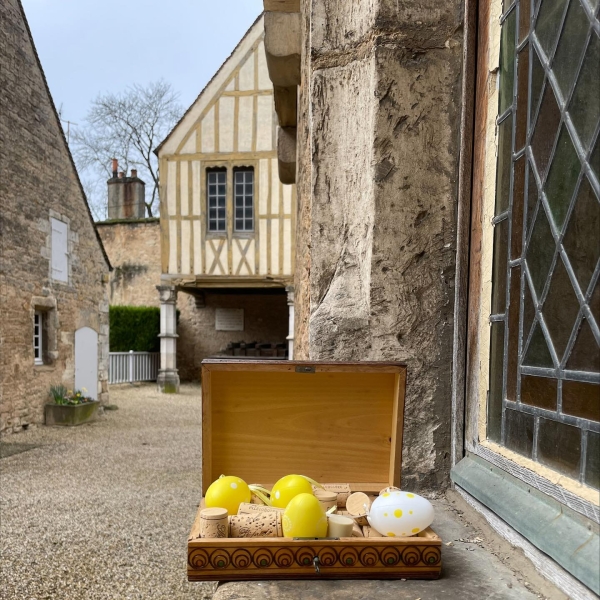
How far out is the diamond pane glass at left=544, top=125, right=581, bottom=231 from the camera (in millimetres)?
1086

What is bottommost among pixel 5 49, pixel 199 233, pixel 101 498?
pixel 101 498

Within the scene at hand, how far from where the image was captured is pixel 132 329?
1467cm

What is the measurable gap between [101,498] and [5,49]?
239 inches

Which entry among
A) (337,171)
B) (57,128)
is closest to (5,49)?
(57,128)

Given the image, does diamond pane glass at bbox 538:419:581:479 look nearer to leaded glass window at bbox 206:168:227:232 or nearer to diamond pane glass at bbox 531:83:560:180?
diamond pane glass at bbox 531:83:560:180

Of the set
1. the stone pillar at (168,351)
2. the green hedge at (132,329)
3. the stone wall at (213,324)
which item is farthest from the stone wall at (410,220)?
the green hedge at (132,329)

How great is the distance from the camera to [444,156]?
68.0 inches

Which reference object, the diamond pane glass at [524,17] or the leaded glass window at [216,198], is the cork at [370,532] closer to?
the diamond pane glass at [524,17]

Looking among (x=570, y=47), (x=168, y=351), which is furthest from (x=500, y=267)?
(x=168, y=351)

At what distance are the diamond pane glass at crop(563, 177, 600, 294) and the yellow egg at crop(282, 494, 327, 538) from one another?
0.68m

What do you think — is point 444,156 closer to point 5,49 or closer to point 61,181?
point 5,49

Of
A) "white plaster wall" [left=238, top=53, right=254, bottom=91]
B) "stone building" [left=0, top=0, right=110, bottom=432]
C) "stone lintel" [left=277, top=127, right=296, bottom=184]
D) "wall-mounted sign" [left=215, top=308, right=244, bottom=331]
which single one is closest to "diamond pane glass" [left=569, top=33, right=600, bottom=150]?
"stone lintel" [left=277, top=127, right=296, bottom=184]

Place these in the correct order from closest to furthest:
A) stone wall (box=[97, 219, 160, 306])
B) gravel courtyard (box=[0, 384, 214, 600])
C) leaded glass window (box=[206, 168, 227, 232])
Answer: gravel courtyard (box=[0, 384, 214, 600])
leaded glass window (box=[206, 168, 227, 232])
stone wall (box=[97, 219, 160, 306])

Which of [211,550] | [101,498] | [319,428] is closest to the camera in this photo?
[211,550]
